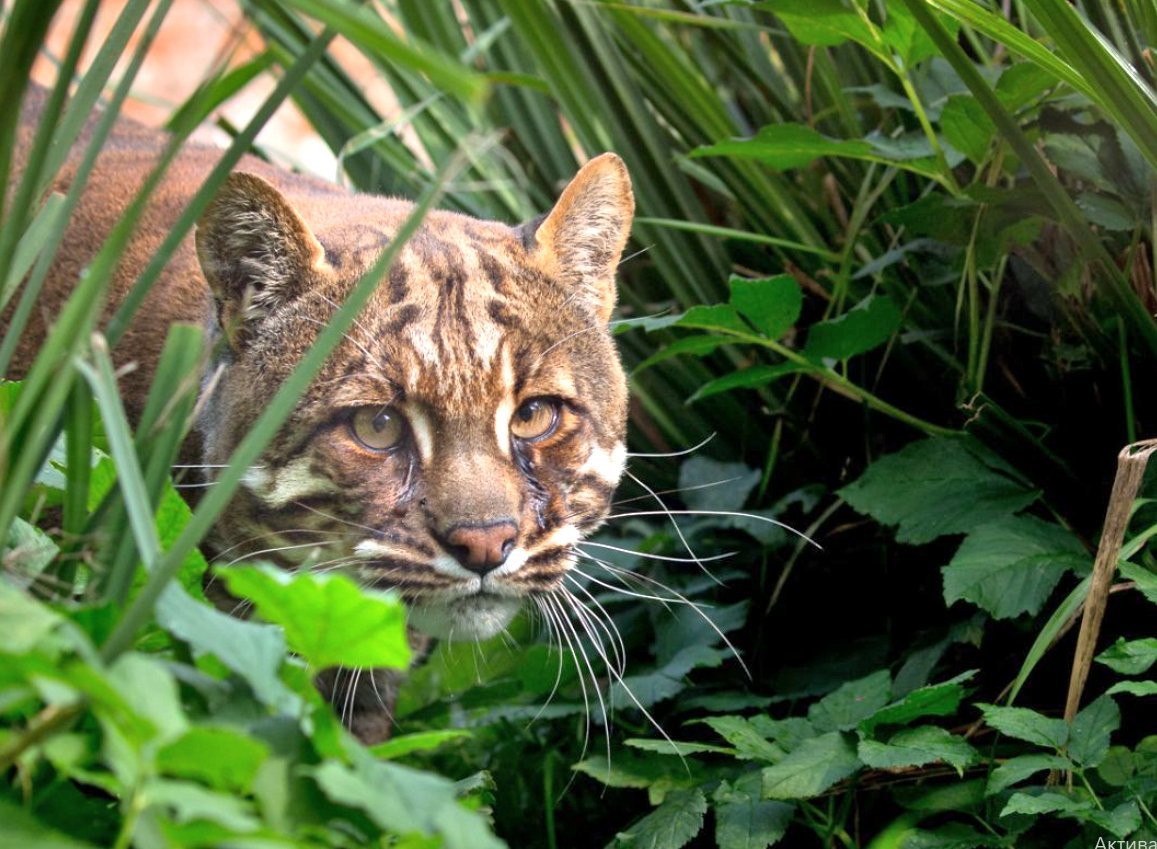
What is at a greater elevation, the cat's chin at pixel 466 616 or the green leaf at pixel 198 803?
the green leaf at pixel 198 803

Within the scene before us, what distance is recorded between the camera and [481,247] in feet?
9.62

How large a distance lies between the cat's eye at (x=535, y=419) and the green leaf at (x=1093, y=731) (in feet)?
3.60

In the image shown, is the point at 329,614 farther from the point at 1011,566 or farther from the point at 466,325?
the point at 1011,566

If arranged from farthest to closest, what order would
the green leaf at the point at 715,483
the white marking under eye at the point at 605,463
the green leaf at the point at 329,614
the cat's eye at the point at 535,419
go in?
the green leaf at the point at 715,483, the white marking under eye at the point at 605,463, the cat's eye at the point at 535,419, the green leaf at the point at 329,614

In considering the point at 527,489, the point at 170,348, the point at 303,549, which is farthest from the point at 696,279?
the point at 170,348

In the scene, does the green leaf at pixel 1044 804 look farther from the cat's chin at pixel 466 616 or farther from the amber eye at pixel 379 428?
the amber eye at pixel 379 428

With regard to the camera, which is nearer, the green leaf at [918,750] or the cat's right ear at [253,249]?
the green leaf at [918,750]

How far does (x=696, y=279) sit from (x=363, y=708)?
4.55 feet

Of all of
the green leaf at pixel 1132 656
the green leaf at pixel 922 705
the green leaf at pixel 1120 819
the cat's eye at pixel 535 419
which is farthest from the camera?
the cat's eye at pixel 535 419

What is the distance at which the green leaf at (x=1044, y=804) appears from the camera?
2.24m

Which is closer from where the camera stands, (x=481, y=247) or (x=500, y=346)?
(x=500, y=346)

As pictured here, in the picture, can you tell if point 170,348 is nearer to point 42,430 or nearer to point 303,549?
point 42,430

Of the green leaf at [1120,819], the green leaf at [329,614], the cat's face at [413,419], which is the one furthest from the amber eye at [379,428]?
the green leaf at [1120,819]

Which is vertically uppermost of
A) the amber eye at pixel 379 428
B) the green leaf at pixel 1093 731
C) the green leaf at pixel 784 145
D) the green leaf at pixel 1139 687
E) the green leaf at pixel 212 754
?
the green leaf at pixel 784 145
